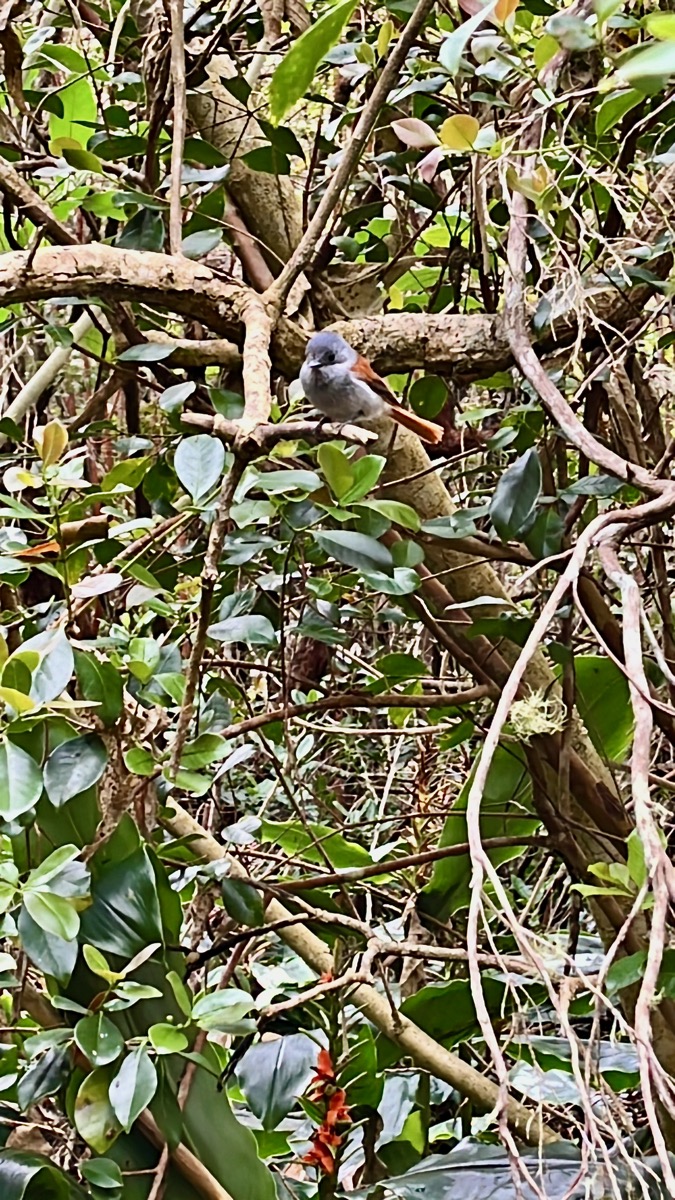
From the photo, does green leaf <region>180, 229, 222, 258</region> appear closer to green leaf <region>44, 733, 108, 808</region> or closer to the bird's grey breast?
the bird's grey breast

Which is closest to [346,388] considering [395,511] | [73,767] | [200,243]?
[200,243]

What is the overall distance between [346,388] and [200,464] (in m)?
0.42

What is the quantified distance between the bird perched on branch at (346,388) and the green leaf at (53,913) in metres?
0.53

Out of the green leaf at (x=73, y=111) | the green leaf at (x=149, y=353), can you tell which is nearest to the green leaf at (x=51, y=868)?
the green leaf at (x=149, y=353)

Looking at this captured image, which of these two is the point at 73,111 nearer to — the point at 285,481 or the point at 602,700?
the point at 285,481

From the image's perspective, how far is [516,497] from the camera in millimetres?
1016

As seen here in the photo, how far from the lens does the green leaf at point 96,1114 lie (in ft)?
2.48

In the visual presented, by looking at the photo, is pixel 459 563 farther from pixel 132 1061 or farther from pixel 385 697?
pixel 132 1061

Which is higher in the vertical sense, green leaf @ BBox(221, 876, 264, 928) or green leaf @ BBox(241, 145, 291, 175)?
green leaf @ BBox(241, 145, 291, 175)

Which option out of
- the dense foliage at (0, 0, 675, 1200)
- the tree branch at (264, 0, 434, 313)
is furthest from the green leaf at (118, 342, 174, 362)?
the tree branch at (264, 0, 434, 313)

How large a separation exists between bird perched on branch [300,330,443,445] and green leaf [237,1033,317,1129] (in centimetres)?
63

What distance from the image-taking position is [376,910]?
6.13ft

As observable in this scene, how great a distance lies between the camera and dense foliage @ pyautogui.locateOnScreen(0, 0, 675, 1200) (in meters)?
0.75

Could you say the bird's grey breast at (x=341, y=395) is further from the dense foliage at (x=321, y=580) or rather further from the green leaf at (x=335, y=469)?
the green leaf at (x=335, y=469)
